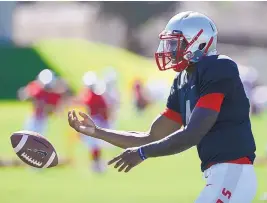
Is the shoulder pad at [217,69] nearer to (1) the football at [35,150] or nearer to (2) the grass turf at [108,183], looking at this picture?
(1) the football at [35,150]

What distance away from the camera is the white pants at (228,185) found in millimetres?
4945

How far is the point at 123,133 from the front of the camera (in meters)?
5.62

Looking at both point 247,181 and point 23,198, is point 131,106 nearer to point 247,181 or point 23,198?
point 23,198

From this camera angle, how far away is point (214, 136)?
5.02 meters

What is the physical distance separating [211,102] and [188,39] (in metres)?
0.51

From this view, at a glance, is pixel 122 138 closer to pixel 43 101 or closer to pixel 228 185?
pixel 228 185

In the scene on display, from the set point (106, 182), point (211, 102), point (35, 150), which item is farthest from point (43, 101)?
point (211, 102)

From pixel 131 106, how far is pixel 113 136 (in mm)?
22504

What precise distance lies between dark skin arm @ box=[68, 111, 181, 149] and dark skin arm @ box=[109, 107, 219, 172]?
0.63m

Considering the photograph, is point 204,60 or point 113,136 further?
point 113,136

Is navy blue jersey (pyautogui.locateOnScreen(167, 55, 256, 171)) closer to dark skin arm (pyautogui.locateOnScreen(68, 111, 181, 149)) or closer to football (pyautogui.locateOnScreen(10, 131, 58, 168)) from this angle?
dark skin arm (pyautogui.locateOnScreen(68, 111, 181, 149))

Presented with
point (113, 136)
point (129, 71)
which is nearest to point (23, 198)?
point (113, 136)

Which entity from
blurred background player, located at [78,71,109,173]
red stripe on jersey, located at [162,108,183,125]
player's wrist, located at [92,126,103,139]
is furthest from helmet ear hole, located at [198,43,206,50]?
blurred background player, located at [78,71,109,173]

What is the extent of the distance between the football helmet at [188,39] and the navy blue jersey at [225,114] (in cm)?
13
